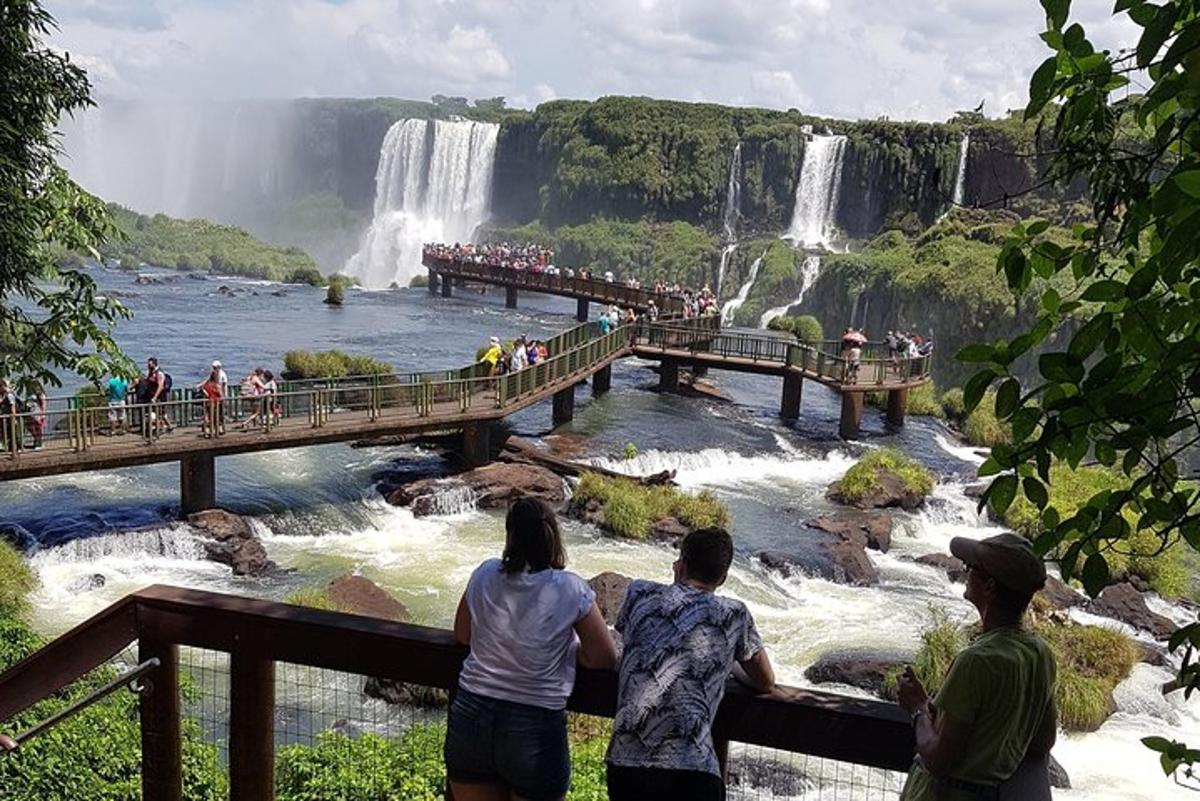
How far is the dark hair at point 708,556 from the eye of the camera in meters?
2.85

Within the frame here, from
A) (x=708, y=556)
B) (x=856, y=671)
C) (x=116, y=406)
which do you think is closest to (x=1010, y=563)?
(x=708, y=556)

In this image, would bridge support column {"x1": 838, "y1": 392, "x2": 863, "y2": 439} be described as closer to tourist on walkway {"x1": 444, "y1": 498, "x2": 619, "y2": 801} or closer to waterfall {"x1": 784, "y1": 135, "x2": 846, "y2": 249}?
tourist on walkway {"x1": 444, "y1": 498, "x2": 619, "y2": 801}

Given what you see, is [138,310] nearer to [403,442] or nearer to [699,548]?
[403,442]

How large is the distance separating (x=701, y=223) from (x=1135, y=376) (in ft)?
250

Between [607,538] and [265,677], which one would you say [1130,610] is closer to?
[607,538]

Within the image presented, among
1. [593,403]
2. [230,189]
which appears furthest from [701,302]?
[230,189]

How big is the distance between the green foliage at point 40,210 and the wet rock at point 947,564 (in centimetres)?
1296

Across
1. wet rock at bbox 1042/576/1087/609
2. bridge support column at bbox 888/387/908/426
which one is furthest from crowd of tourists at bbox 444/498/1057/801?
bridge support column at bbox 888/387/908/426

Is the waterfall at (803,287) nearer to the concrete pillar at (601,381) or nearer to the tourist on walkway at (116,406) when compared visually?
the concrete pillar at (601,381)

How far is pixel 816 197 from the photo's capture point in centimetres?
6391

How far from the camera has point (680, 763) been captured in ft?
8.71

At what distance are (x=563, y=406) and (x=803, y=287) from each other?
31.1 m

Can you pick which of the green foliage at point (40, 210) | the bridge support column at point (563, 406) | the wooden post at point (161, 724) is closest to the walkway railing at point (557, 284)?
the bridge support column at point (563, 406)

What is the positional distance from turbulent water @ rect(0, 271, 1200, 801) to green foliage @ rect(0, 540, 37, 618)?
11.3 inches
